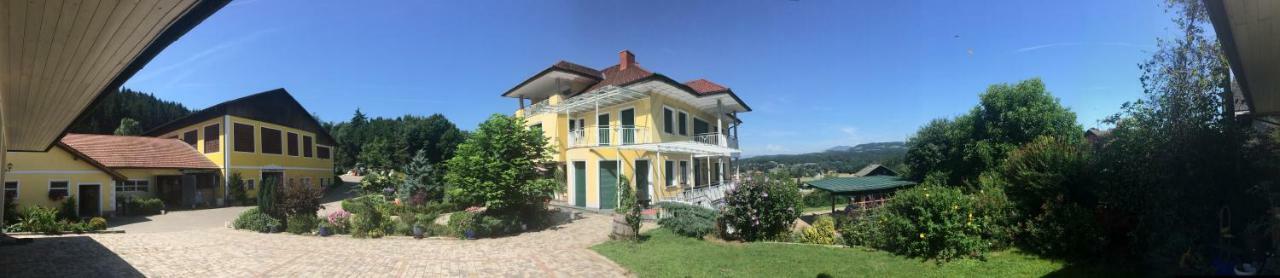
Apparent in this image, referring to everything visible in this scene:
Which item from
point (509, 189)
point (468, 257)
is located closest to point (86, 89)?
point (468, 257)

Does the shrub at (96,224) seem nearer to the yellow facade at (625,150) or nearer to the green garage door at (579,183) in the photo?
the yellow facade at (625,150)

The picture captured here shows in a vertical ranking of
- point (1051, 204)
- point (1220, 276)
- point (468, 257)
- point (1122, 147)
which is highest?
point (1122, 147)

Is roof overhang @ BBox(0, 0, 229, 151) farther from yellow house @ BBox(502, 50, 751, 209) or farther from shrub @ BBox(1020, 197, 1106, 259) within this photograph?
yellow house @ BBox(502, 50, 751, 209)

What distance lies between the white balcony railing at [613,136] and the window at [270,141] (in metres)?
19.1

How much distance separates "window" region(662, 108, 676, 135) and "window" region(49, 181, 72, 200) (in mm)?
21826

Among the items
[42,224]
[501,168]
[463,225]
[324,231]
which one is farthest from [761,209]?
[42,224]

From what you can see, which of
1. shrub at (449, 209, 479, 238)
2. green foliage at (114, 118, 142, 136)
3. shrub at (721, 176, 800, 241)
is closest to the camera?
shrub at (721, 176, 800, 241)

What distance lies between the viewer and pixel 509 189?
502 inches

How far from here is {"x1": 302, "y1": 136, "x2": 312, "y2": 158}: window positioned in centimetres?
2891

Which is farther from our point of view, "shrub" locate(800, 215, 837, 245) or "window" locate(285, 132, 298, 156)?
"window" locate(285, 132, 298, 156)

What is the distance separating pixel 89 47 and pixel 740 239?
976cm

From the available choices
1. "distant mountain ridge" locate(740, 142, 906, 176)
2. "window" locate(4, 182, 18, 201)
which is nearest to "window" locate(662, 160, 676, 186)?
"window" locate(4, 182, 18, 201)

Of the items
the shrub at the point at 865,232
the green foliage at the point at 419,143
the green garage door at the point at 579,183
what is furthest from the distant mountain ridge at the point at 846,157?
the shrub at the point at 865,232

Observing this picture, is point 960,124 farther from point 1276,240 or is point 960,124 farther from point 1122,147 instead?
point 1276,240
